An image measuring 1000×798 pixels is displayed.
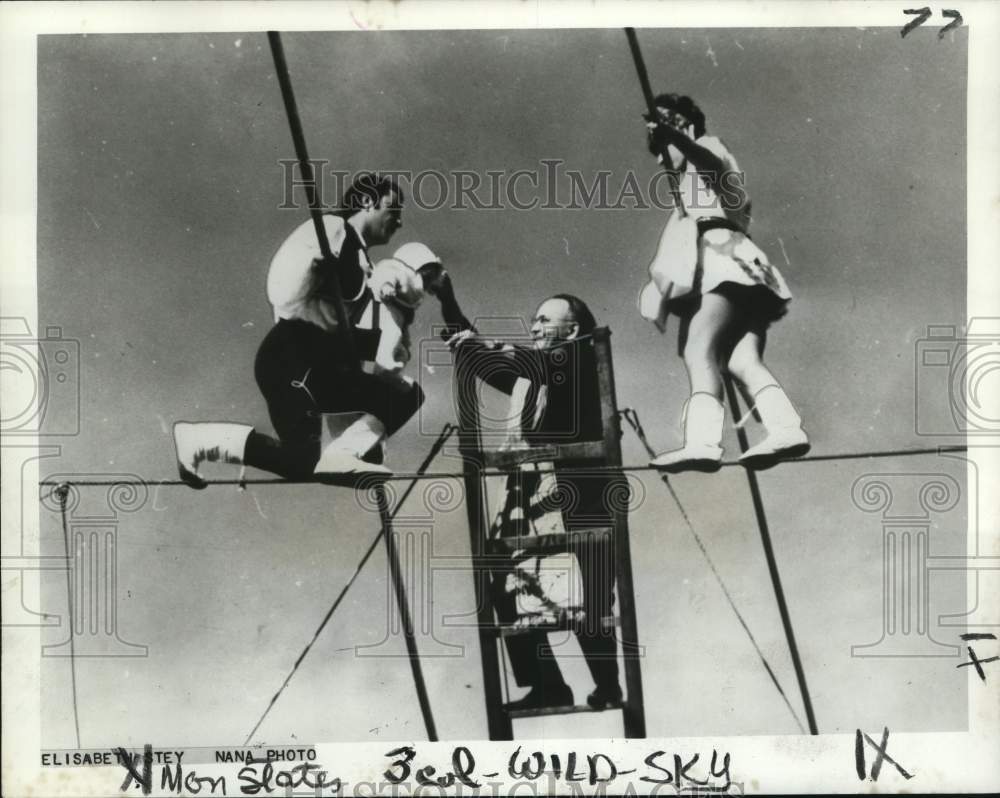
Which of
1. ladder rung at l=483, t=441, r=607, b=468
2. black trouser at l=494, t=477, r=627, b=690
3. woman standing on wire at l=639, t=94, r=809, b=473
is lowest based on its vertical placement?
black trouser at l=494, t=477, r=627, b=690

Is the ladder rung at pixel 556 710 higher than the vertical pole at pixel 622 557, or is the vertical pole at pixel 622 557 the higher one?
the vertical pole at pixel 622 557

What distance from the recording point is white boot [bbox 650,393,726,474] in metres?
2.22

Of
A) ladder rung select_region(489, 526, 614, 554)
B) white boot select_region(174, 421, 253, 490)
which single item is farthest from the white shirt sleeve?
ladder rung select_region(489, 526, 614, 554)

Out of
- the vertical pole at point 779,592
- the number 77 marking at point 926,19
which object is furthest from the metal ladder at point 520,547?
the number 77 marking at point 926,19

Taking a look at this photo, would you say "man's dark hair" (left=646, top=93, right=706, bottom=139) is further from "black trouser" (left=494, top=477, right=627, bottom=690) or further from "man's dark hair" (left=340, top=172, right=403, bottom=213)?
"black trouser" (left=494, top=477, right=627, bottom=690)

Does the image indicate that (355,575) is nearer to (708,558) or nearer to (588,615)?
(588,615)

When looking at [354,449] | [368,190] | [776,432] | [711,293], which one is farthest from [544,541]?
[368,190]

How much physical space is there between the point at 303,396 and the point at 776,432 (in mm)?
1218

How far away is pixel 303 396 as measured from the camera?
87.0 inches

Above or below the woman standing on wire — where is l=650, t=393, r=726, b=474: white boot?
below

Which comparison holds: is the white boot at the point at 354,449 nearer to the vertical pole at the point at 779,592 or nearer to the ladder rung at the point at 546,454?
the ladder rung at the point at 546,454

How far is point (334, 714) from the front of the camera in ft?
7.19

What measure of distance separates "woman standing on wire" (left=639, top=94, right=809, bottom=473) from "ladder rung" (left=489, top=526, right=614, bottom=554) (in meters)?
0.24

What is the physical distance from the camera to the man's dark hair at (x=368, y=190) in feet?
7.23
